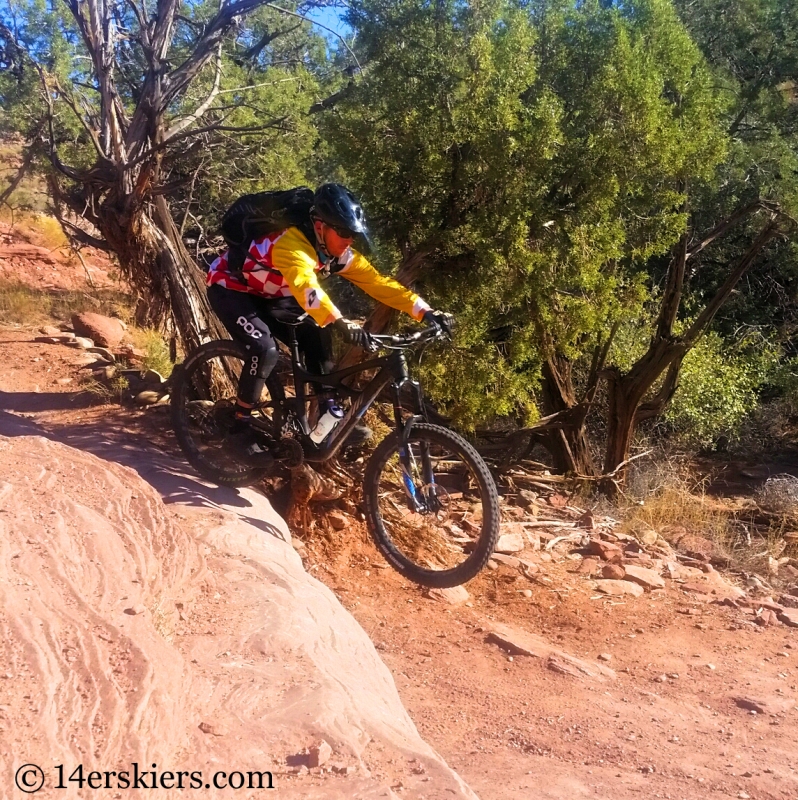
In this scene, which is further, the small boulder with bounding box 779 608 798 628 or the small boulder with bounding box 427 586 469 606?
the small boulder with bounding box 779 608 798 628

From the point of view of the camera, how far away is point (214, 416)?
18.3ft

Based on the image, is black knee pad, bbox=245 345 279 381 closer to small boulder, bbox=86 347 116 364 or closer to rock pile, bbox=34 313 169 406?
rock pile, bbox=34 313 169 406

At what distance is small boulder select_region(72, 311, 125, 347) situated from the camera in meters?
9.51

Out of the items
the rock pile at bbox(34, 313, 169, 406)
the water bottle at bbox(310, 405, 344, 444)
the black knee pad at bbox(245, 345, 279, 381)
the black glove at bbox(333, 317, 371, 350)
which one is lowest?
the rock pile at bbox(34, 313, 169, 406)

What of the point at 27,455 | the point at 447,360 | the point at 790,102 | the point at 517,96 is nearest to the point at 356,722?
the point at 27,455

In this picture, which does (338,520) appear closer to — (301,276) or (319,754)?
(301,276)

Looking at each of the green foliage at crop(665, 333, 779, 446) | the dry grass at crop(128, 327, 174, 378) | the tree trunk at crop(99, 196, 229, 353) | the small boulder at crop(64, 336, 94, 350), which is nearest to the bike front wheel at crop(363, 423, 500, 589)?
the tree trunk at crop(99, 196, 229, 353)

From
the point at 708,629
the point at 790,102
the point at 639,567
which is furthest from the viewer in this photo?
the point at 790,102

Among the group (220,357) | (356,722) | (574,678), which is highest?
(220,357)

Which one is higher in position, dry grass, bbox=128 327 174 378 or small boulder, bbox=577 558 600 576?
dry grass, bbox=128 327 174 378

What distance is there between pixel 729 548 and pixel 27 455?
19.0 feet

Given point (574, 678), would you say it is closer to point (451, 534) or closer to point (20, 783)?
point (451, 534)

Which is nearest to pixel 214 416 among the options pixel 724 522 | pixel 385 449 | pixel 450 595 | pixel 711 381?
pixel 385 449

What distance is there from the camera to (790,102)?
37.0 ft
